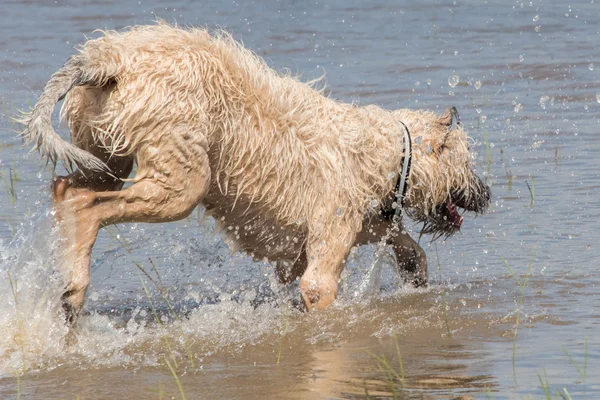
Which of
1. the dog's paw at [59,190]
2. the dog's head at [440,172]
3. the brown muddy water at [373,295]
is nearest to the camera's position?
the brown muddy water at [373,295]

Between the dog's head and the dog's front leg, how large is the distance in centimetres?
56

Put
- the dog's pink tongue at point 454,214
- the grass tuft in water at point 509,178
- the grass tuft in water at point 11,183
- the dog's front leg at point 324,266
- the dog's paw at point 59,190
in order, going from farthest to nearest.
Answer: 1. the grass tuft in water at point 509,178
2. the grass tuft in water at point 11,183
3. the dog's pink tongue at point 454,214
4. the dog's front leg at point 324,266
5. the dog's paw at point 59,190

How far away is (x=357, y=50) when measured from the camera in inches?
507

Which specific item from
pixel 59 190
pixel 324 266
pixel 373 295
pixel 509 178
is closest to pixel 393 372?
pixel 324 266

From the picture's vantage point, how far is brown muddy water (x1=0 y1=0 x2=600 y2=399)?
4746 mm

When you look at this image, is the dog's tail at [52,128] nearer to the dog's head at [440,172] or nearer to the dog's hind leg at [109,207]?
the dog's hind leg at [109,207]

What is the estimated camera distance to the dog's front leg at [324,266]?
5.87 meters

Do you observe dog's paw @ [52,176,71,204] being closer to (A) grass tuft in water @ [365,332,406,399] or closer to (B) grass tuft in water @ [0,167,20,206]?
(A) grass tuft in water @ [365,332,406,399]

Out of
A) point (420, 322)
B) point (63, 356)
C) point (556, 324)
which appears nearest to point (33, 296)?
point (63, 356)

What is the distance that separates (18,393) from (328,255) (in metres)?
2.02

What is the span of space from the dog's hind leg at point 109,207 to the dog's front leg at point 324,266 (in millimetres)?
928

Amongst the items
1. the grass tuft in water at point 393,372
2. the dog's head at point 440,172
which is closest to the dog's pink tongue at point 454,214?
the dog's head at point 440,172

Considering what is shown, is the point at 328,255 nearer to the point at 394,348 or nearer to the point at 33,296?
the point at 394,348

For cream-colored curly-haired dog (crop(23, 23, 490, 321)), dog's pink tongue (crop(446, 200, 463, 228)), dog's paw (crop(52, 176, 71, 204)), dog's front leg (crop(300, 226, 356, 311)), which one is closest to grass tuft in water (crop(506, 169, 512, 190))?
cream-colored curly-haired dog (crop(23, 23, 490, 321))
